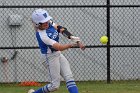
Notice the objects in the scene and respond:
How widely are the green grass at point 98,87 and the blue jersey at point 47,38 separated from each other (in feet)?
6.43

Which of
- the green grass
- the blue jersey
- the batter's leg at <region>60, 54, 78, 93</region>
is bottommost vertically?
→ the green grass

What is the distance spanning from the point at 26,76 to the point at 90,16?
7.15 feet

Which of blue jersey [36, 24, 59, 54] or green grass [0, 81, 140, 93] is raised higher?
blue jersey [36, 24, 59, 54]

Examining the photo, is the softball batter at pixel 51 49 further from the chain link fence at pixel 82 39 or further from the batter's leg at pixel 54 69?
the chain link fence at pixel 82 39

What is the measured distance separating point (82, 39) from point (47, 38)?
3881 mm

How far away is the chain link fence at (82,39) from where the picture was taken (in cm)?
1116

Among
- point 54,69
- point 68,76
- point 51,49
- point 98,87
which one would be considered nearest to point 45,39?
point 51,49

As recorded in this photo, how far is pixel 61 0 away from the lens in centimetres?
1126

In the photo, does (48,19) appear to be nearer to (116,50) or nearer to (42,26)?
(42,26)

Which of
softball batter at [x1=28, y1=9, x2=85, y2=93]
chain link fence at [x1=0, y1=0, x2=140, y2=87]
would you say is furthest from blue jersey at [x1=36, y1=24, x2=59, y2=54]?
chain link fence at [x1=0, y1=0, x2=140, y2=87]

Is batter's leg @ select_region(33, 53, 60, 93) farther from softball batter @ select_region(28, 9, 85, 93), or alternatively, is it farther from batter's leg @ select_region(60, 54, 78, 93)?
batter's leg @ select_region(60, 54, 78, 93)

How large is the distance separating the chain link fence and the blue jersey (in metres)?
3.40

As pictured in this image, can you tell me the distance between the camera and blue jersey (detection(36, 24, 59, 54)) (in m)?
7.46

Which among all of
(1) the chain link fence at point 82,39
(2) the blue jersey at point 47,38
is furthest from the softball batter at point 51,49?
(1) the chain link fence at point 82,39
